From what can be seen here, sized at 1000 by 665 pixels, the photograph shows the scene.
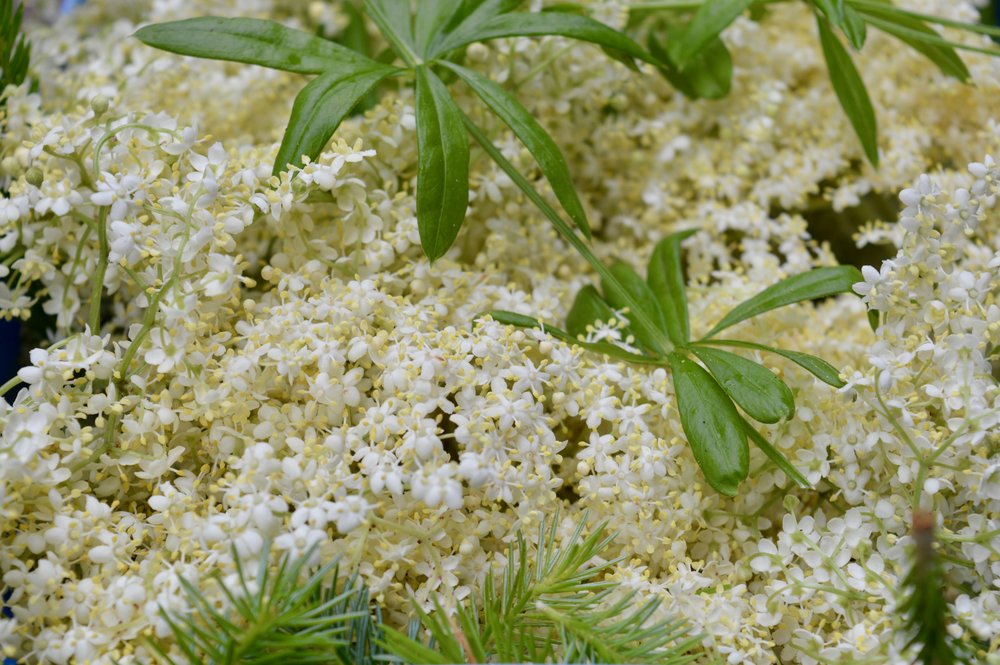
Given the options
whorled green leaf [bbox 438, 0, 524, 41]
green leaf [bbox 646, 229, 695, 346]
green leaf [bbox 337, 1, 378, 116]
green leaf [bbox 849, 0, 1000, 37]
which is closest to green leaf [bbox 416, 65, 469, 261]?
whorled green leaf [bbox 438, 0, 524, 41]

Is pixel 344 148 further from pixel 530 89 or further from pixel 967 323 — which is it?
pixel 967 323

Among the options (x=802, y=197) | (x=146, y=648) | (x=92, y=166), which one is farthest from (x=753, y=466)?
(x=92, y=166)

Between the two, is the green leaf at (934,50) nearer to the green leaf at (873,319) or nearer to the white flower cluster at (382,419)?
the white flower cluster at (382,419)

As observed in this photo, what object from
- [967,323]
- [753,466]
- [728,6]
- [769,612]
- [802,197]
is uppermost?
[728,6]

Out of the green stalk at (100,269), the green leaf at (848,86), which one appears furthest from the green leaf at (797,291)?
the green stalk at (100,269)

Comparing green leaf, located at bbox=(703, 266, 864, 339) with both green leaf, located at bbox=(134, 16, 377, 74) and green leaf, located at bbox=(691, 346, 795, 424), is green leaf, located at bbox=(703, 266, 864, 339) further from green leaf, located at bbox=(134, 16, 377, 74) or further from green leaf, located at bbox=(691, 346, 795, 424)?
green leaf, located at bbox=(134, 16, 377, 74)
